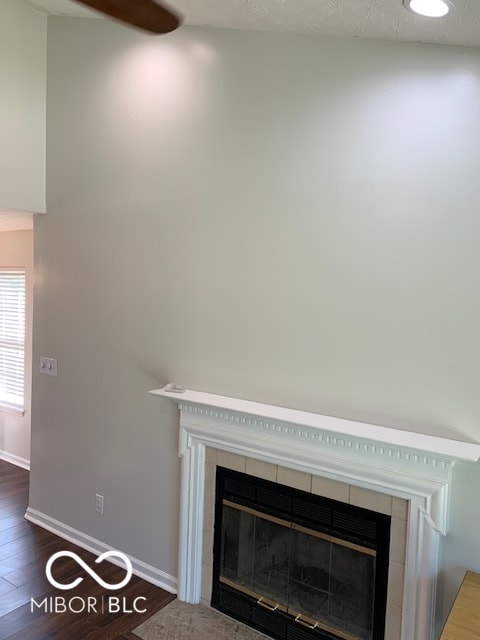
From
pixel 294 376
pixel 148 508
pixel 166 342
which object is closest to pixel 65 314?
pixel 166 342

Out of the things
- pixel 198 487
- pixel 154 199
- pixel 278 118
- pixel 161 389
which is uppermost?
pixel 278 118

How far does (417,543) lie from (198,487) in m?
1.22

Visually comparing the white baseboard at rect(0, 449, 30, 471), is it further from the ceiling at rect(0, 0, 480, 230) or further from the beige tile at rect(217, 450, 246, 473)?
the ceiling at rect(0, 0, 480, 230)

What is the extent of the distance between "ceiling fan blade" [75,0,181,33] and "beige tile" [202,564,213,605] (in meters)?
2.65

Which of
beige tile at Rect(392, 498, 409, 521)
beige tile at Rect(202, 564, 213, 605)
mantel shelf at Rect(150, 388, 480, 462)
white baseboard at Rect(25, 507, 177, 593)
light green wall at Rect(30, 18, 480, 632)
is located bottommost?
white baseboard at Rect(25, 507, 177, 593)

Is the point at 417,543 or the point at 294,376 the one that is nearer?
the point at 417,543

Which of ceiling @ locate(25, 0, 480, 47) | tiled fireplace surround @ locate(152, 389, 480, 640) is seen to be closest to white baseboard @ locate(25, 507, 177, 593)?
tiled fireplace surround @ locate(152, 389, 480, 640)

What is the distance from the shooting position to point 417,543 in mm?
2178

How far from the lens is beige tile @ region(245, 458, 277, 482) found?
263cm

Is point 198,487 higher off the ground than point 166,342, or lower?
lower

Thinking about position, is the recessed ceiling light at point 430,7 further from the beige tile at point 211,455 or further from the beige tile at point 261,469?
the beige tile at point 211,455

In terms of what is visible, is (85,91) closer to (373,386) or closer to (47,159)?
(47,159)

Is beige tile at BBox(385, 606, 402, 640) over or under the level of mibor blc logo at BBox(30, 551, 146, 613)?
over

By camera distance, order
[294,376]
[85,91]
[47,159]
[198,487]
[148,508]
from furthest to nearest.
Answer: [47,159], [85,91], [148,508], [198,487], [294,376]
